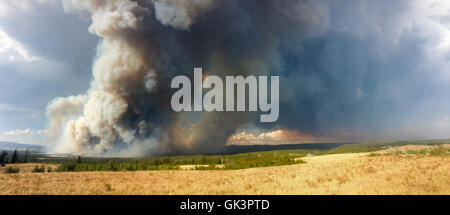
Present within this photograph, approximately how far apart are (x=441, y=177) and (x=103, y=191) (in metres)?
22.6

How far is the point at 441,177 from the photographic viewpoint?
13648mm

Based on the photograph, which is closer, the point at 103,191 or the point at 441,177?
the point at 441,177

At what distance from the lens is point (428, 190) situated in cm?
1138
